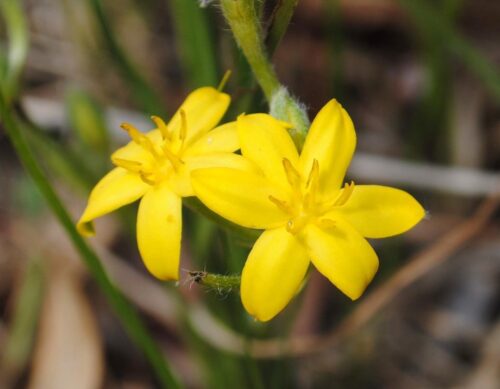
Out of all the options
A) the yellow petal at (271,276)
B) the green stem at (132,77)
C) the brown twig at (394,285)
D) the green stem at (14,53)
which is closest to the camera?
the yellow petal at (271,276)

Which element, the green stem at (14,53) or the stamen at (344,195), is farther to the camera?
the green stem at (14,53)

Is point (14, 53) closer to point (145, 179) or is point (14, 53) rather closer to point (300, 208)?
point (145, 179)

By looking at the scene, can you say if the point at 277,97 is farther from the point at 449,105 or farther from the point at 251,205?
the point at 449,105

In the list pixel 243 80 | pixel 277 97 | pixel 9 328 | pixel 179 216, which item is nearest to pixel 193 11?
pixel 243 80

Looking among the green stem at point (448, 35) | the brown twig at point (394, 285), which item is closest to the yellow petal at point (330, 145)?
the brown twig at point (394, 285)

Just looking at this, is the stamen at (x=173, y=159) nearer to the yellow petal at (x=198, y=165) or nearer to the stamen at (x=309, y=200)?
the yellow petal at (x=198, y=165)

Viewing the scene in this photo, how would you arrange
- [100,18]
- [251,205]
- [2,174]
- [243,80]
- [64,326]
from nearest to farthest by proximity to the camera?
[251,205], [243,80], [100,18], [64,326], [2,174]

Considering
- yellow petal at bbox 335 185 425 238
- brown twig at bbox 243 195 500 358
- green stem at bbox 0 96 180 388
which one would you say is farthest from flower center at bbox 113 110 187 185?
brown twig at bbox 243 195 500 358
